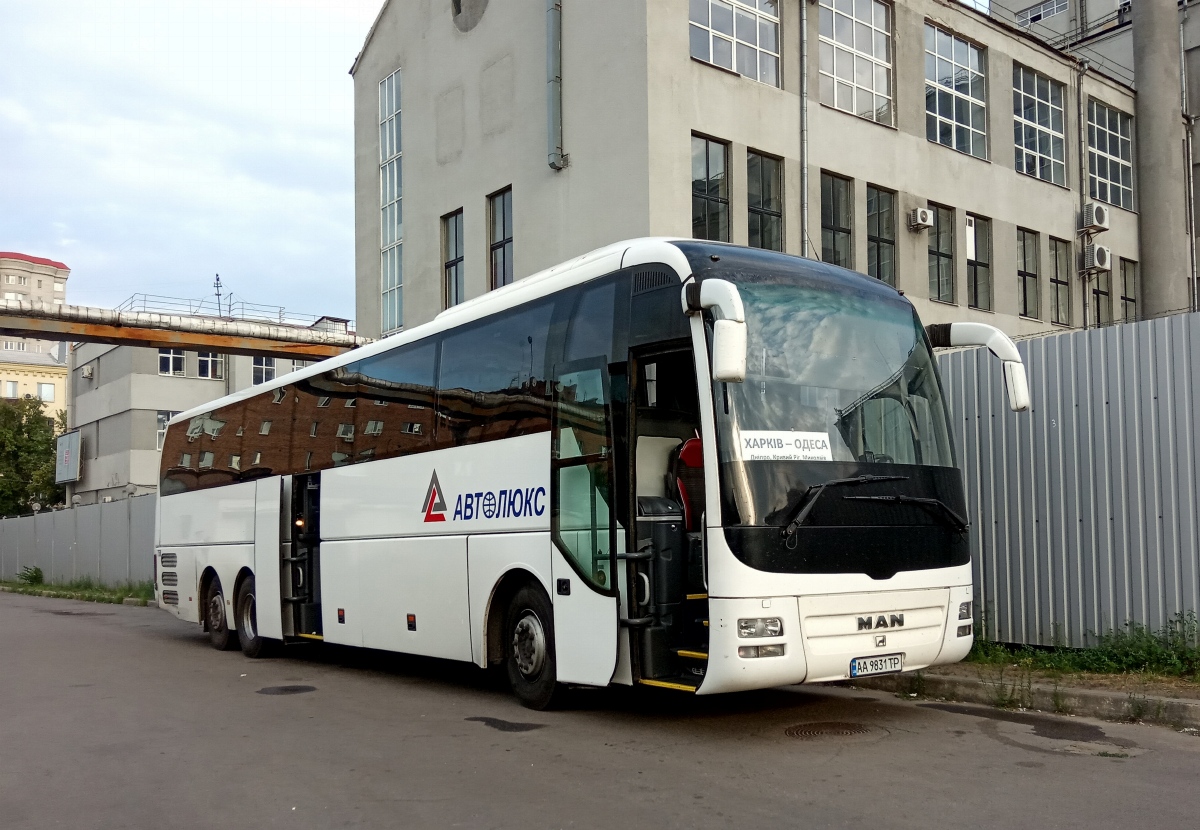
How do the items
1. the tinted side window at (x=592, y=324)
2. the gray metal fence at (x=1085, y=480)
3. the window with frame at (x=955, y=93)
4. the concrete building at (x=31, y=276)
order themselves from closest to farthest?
the tinted side window at (x=592, y=324) → the gray metal fence at (x=1085, y=480) → the window with frame at (x=955, y=93) → the concrete building at (x=31, y=276)

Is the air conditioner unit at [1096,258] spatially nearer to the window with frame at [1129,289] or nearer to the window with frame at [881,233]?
the window with frame at [1129,289]

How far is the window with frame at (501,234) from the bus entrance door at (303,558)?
12.6 metres

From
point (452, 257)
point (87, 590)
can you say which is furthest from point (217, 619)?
point (87, 590)

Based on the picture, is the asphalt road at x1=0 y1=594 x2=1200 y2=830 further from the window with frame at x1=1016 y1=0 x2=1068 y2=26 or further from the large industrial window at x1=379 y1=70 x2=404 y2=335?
the window with frame at x1=1016 y1=0 x2=1068 y2=26

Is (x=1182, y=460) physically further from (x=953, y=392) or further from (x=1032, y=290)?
(x=1032, y=290)

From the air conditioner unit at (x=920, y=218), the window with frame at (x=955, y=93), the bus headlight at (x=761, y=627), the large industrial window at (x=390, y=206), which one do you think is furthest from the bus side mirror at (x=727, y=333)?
the large industrial window at (x=390, y=206)

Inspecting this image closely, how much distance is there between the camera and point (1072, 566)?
11.4 meters

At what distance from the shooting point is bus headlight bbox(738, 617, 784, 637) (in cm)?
788

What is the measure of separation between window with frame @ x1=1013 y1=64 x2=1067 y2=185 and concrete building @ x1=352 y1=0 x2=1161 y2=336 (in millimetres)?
59

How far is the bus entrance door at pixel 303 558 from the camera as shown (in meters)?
14.3

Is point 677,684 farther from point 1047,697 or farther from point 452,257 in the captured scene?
point 452,257

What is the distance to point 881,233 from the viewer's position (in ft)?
89.0

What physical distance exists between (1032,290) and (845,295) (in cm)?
2409

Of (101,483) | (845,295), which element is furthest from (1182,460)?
(101,483)
